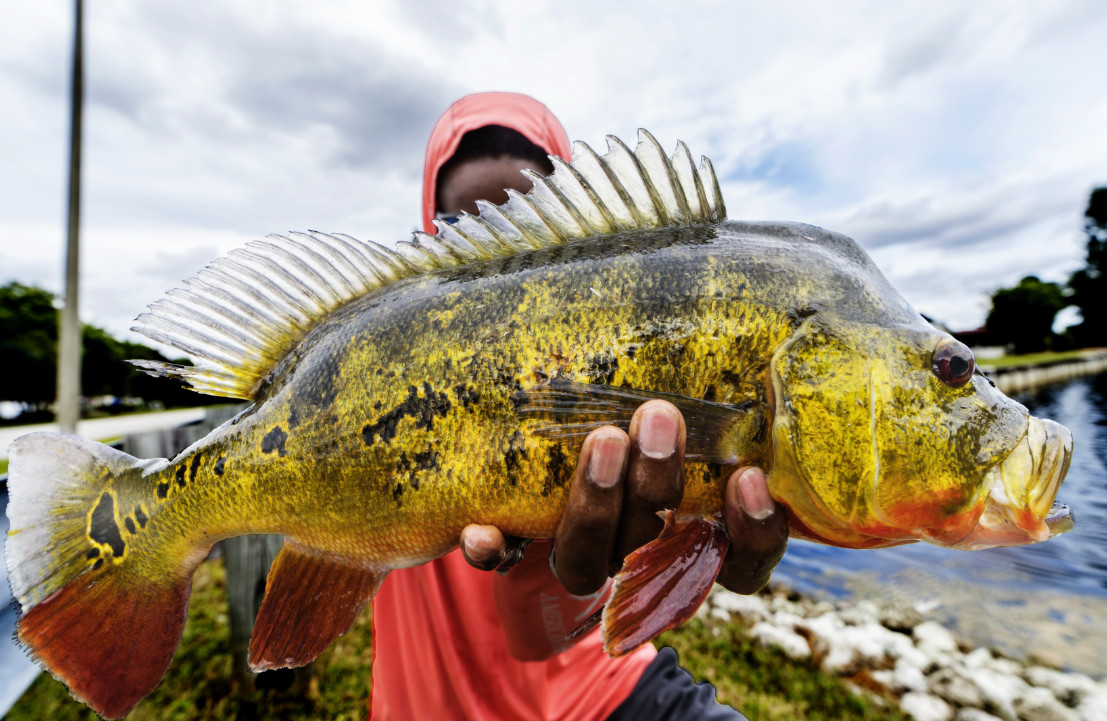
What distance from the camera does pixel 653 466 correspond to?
1.62 metres

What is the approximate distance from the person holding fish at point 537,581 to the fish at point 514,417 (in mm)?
81

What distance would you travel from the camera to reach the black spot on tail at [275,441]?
1.74 meters

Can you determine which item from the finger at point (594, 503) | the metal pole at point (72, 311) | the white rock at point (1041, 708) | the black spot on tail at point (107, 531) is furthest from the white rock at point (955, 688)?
the metal pole at point (72, 311)

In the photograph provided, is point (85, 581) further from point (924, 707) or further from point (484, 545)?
point (924, 707)

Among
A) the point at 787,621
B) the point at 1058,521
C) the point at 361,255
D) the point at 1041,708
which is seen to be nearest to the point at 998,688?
the point at 1041,708

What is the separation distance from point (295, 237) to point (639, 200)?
1.22 metres

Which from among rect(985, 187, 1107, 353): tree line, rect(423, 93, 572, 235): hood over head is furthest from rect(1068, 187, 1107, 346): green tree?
rect(423, 93, 572, 235): hood over head

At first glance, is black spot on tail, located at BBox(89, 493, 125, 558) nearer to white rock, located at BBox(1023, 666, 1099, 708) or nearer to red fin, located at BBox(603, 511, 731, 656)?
red fin, located at BBox(603, 511, 731, 656)

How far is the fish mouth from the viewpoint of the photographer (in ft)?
4.96

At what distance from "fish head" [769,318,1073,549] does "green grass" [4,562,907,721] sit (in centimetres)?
377

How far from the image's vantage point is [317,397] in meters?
1.77

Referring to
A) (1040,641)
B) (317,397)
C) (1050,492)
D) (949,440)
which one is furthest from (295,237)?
(1040,641)

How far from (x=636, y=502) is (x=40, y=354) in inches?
2182

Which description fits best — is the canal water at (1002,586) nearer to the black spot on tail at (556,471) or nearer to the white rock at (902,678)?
the white rock at (902,678)
